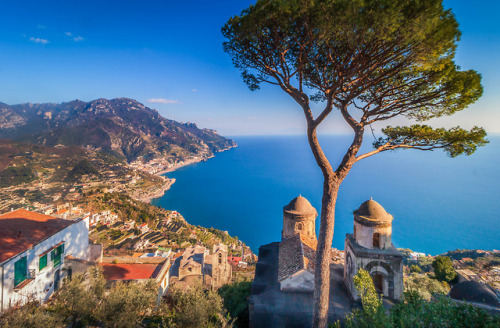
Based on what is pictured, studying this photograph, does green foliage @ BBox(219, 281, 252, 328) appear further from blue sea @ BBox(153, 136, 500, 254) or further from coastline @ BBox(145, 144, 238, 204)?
coastline @ BBox(145, 144, 238, 204)

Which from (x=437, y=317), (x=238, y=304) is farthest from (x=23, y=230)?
(x=437, y=317)

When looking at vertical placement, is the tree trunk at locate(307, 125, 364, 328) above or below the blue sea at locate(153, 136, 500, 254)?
above

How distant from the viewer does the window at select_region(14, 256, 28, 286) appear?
21.0 ft

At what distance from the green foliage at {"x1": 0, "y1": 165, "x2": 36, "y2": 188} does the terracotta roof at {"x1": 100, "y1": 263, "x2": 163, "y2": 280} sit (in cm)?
5963

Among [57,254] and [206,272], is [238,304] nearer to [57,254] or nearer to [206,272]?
[57,254]

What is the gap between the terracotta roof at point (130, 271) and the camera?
31.9 ft

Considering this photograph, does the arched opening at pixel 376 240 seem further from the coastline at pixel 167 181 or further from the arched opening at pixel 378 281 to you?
the coastline at pixel 167 181

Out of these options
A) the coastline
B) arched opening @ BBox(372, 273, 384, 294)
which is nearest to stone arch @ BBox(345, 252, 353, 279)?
arched opening @ BBox(372, 273, 384, 294)

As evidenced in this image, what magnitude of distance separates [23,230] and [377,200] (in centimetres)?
6302

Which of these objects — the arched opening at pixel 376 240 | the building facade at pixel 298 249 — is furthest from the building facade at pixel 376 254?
the building facade at pixel 298 249

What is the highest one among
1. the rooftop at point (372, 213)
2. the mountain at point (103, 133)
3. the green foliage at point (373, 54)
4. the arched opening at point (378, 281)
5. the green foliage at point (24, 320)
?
the mountain at point (103, 133)

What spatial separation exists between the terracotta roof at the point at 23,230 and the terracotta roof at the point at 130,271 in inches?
108

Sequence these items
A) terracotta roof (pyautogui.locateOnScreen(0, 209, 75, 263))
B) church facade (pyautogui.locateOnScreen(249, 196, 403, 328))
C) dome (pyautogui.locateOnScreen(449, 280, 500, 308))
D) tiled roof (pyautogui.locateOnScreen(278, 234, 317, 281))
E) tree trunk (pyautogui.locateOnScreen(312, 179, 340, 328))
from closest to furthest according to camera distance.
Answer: tree trunk (pyautogui.locateOnScreen(312, 179, 340, 328))
terracotta roof (pyautogui.locateOnScreen(0, 209, 75, 263))
church facade (pyautogui.locateOnScreen(249, 196, 403, 328))
tiled roof (pyautogui.locateOnScreen(278, 234, 317, 281))
dome (pyautogui.locateOnScreen(449, 280, 500, 308))

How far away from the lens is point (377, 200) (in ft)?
186
